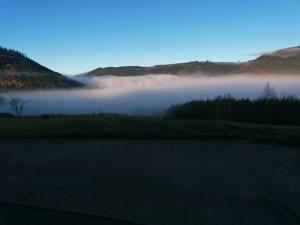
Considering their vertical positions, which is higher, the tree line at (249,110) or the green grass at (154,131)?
the green grass at (154,131)

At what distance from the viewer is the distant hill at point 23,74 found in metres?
166

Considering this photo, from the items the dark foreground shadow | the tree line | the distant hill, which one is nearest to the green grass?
the dark foreground shadow

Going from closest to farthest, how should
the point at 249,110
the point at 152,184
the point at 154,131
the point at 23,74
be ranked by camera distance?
the point at 152,184 → the point at 154,131 → the point at 249,110 → the point at 23,74

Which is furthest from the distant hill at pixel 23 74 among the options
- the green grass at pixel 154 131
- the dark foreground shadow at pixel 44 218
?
the dark foreground shadow at pixel 44 218

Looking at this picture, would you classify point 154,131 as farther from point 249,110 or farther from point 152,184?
point 249,110

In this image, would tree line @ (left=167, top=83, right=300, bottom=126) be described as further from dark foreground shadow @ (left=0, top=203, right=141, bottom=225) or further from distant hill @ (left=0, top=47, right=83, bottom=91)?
distant hill @ (left=0, top=47, right=83, bottom=91)

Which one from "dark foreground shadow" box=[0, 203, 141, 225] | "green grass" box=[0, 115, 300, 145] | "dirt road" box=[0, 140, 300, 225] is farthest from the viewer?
"green grass" box=[0, 115, 300, 145]

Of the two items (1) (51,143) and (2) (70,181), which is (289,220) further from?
(1) (51,143)

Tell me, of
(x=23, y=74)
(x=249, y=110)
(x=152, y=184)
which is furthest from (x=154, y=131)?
(x=23, y=74)

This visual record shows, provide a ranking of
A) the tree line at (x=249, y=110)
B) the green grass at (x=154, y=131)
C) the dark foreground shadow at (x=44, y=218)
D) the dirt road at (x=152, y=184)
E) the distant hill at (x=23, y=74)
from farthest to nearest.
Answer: the distant hill at (x=23, y=74)
the tree line at (x=249, y=110)
the green grass at (x=154, y=131)
the dirt road at (x=152, y=184)
the dark foreground shadow at (x=44, y=218)

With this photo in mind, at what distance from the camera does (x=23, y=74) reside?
173 m

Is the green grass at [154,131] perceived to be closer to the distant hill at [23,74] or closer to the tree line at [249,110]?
the tree line at [249,110]

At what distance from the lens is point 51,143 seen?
12328mm

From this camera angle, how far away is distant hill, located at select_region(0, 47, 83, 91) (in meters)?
166
